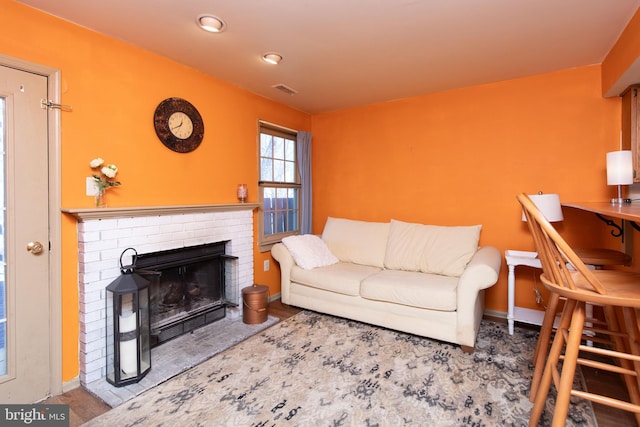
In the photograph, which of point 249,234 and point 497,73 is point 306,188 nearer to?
point 249,234

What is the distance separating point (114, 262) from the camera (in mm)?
2188

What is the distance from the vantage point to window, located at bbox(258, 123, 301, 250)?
12.0ft

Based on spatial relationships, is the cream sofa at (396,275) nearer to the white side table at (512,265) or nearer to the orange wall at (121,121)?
the white side table at (512,265)

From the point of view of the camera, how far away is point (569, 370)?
1267 mm

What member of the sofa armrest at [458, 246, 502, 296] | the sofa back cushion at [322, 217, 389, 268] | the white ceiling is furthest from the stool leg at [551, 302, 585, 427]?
the sofa back cushion at [322, 217, 389, 268]

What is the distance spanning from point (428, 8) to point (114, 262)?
2652mm

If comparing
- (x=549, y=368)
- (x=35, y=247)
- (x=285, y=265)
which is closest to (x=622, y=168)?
(x=549, y=368)

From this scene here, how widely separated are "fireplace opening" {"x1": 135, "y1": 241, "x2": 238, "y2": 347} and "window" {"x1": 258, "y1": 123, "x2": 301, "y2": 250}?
630 mm

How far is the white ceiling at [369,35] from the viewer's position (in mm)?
1883

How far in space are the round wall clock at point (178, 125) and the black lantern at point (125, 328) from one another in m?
1.10

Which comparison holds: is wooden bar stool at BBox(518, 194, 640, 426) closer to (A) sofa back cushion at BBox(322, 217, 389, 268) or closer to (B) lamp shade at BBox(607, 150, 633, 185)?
(B) lamp shade at BBox(607, 150, 633, 185)

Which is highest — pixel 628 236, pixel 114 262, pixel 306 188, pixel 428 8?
pixel 428 8

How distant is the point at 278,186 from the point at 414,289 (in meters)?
2.05

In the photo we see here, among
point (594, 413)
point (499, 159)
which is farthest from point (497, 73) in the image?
point (594, 413)
